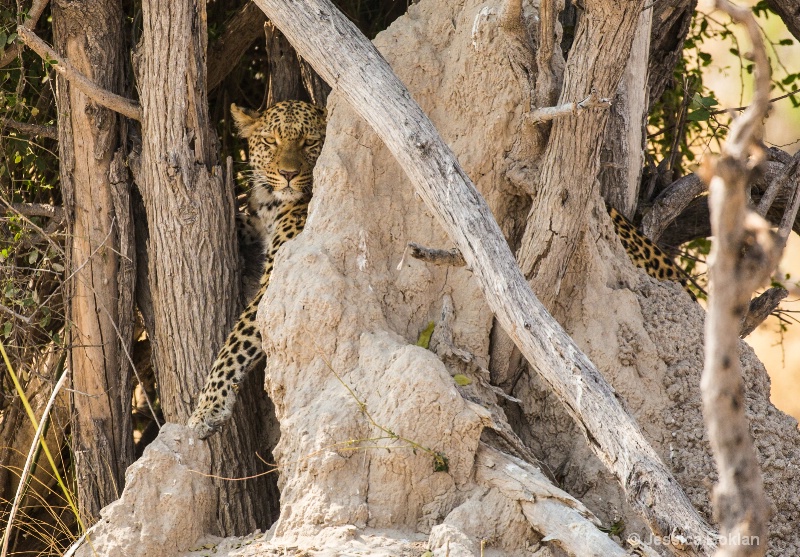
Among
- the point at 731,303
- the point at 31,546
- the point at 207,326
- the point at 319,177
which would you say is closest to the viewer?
the point at 731,303

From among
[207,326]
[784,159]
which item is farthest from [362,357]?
[784,159]

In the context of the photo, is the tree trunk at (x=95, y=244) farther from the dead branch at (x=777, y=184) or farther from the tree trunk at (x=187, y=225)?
the dead branch at (x=777, y=184)

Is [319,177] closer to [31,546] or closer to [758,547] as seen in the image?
[758,547]

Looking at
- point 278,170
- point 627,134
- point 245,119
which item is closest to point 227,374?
point 278,170

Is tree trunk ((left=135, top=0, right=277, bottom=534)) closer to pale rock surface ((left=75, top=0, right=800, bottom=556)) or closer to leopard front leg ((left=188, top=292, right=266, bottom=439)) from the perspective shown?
leopard front leg ((left=188, top=292, right=266, bottom=439))

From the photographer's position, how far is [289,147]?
6.45 meters

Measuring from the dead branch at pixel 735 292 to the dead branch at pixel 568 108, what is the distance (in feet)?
6.14

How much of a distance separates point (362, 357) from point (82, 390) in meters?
2.24

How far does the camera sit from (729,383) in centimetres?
223

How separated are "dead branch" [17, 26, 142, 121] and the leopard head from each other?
0.94 m

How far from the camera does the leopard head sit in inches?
252

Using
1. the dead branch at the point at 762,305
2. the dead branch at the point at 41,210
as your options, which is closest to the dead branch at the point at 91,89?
the dead branch at the point at 41,210

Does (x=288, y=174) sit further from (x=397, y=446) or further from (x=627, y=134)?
(x=397, y=446)

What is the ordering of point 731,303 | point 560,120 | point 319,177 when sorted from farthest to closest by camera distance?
point 319,177
point 560,120
point 731,303
